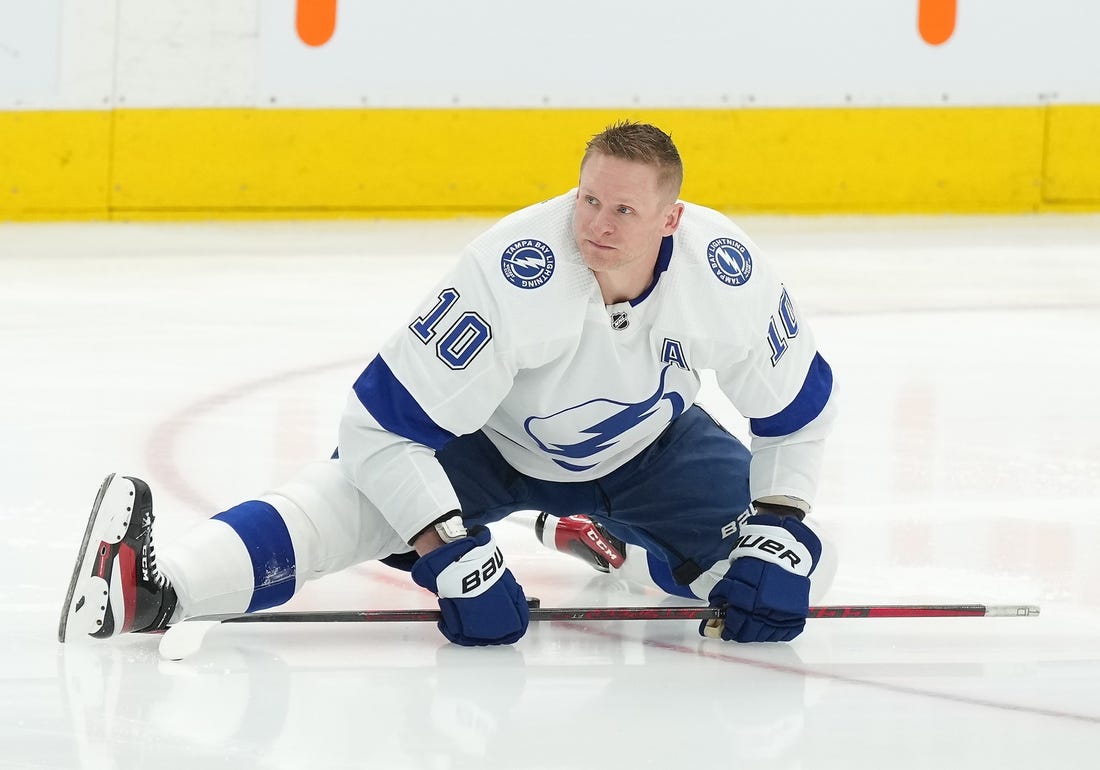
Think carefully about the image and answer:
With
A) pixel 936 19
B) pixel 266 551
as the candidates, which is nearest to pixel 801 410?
pixel 266 551

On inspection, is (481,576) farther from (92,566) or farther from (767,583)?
(92,566)

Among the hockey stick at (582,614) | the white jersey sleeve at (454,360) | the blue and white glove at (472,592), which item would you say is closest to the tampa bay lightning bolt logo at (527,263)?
the white jersey sleeve at (454,360)

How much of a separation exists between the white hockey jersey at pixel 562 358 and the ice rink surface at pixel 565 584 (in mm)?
246

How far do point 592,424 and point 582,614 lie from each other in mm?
255

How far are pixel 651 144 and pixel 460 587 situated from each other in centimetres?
61

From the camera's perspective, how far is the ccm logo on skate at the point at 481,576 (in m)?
2.10

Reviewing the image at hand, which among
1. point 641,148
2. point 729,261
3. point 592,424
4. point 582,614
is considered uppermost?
point 641,148

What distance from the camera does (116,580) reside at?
2.02m

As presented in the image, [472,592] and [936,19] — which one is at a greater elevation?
[936,19]

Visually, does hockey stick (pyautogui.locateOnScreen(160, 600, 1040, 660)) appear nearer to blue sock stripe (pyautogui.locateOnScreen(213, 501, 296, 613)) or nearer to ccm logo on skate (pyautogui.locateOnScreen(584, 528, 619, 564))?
blue sock stripe (pyautogui.locateOnScreen(213, 501, 296, 613))

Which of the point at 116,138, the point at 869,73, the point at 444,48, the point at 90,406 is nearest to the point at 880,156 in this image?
the point at 869,73

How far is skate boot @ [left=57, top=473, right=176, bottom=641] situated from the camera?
6.64ft

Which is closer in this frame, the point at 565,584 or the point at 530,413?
the point at 530,413

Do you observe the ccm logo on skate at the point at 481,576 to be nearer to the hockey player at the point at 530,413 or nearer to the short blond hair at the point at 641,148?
the hockey player at the point at 530,413
